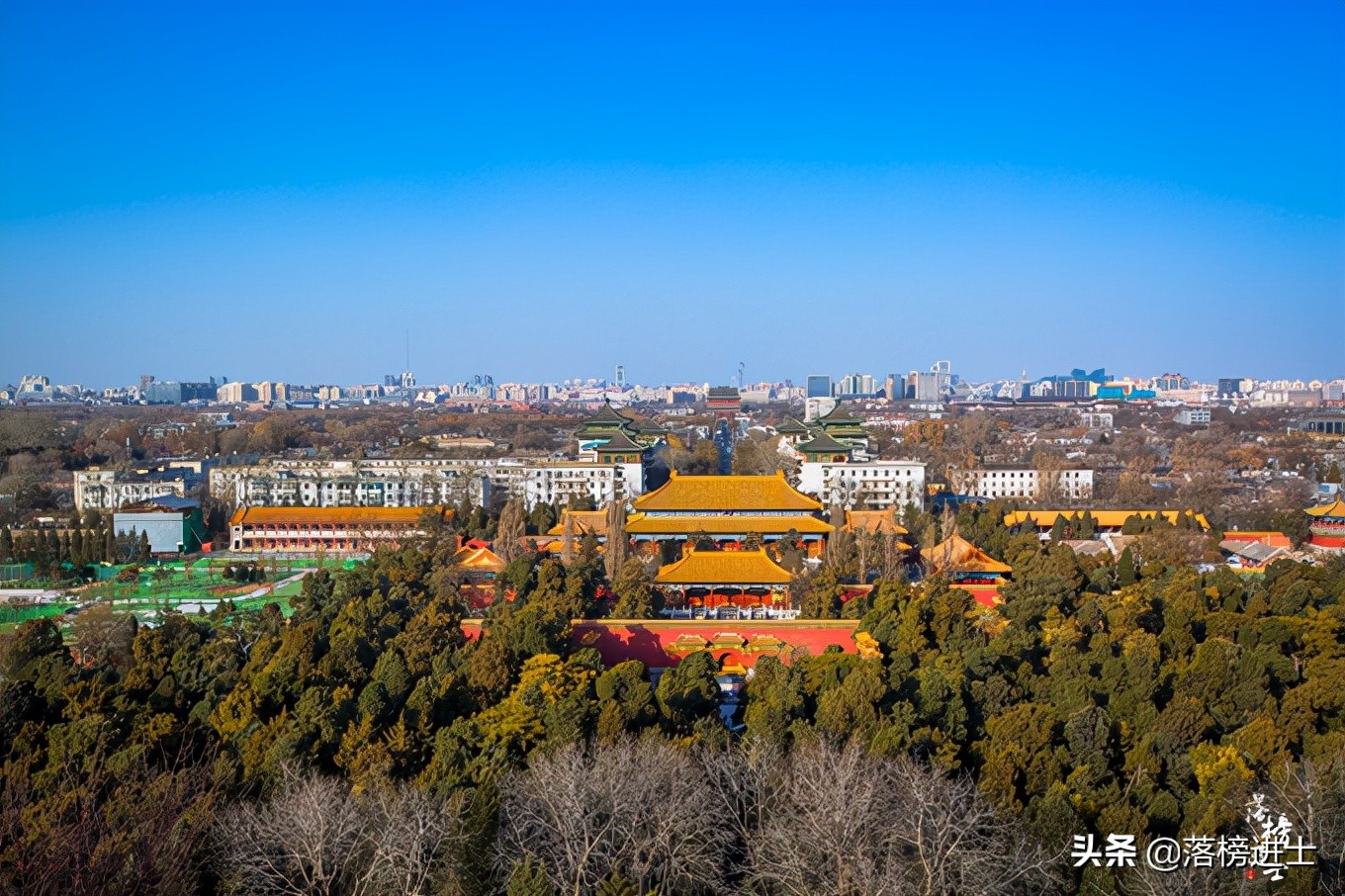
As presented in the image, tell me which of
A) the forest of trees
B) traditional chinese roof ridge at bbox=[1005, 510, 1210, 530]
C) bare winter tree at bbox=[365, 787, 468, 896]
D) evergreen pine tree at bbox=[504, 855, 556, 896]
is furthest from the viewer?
traditional chinese roof ridge at bbox=[1005, 510, 1210, 530]

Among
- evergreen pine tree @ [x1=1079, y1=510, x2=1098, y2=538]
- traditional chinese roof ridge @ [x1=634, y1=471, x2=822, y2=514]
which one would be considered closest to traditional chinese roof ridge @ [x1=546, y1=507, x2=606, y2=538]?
traditional chinese roof ridge @ [x1=634, y1=471, x2=822, y2=514]

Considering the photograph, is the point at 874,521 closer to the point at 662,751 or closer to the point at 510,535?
the point at 510,535

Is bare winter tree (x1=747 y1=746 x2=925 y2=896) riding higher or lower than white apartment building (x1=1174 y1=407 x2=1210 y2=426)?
lower

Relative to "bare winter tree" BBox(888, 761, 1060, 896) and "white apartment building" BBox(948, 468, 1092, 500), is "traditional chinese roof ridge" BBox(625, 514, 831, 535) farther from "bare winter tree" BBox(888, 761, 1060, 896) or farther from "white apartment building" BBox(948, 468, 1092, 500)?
"white apartment building" BBox(948, 468, 1092, 500)

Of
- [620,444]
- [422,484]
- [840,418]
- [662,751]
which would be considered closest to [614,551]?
[662,751]

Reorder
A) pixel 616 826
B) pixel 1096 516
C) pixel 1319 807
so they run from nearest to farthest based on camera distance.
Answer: pixel 616 826 → pixel 1319 807 → pixel 1096 516
